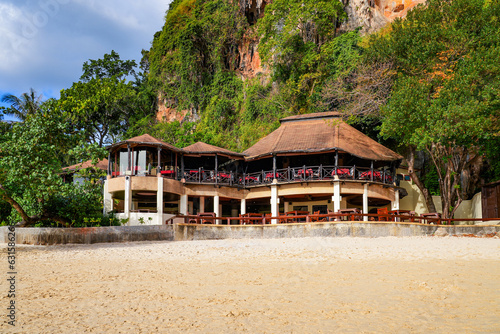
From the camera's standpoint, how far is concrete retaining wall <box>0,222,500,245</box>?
56.2ft

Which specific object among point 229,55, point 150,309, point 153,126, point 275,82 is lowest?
point 150,309

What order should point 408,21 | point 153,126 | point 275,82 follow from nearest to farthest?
point 408,21, point 275,82, point 153,126

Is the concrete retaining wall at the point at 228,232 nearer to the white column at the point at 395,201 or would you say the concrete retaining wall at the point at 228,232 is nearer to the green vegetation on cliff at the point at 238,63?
the white column at the point at 395,201

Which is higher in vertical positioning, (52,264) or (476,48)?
(476,48)

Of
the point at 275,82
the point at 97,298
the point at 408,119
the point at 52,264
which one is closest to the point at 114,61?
the point at 275,82

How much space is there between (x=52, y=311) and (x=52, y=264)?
517 centimetres

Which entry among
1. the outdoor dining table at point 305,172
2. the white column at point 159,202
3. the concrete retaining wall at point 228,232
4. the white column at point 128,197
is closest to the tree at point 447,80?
the outdoor dining table at point 305,172

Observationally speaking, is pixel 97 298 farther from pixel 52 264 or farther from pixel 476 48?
pixel 476 48

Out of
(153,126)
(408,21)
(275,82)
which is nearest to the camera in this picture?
(408,21)

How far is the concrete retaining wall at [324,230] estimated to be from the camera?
20.4 meters

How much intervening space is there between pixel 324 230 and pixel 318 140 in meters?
9.25

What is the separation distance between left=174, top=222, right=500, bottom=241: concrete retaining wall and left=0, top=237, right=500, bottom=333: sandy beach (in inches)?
262

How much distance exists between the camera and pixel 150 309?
7383 mm

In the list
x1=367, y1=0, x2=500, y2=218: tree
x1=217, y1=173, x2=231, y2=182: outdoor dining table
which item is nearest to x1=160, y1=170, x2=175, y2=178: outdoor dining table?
x1=217, y1=173, x2=231, y2=182: outdoor dining table
